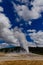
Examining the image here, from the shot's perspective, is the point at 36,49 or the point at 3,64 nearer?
the point at 3,64

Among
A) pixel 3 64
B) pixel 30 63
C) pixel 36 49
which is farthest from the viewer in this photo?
pixel 36 49

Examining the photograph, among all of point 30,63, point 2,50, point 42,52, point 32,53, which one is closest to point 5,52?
point 2,50

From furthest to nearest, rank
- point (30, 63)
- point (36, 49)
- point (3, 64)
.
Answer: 1. point (36, 49)
2. point (30, 63)
3. point (3, 64)

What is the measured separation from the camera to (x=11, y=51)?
29.8m

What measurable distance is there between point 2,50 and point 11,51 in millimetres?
1633

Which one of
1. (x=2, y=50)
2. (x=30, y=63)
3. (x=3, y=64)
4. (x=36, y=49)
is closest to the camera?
(x=3, y=64)

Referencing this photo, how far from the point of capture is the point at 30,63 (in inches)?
834

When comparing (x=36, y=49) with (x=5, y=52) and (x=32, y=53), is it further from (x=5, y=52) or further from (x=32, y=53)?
(x=5, y=52)

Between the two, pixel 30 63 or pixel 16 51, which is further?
pixel 16 51

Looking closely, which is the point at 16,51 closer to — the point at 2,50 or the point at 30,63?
the point at 2,50

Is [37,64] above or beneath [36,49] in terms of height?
beneath

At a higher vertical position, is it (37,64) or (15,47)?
(15,47)

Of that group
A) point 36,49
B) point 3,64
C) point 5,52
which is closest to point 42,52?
point 36,49

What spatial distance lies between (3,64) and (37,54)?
11602 millimetres
